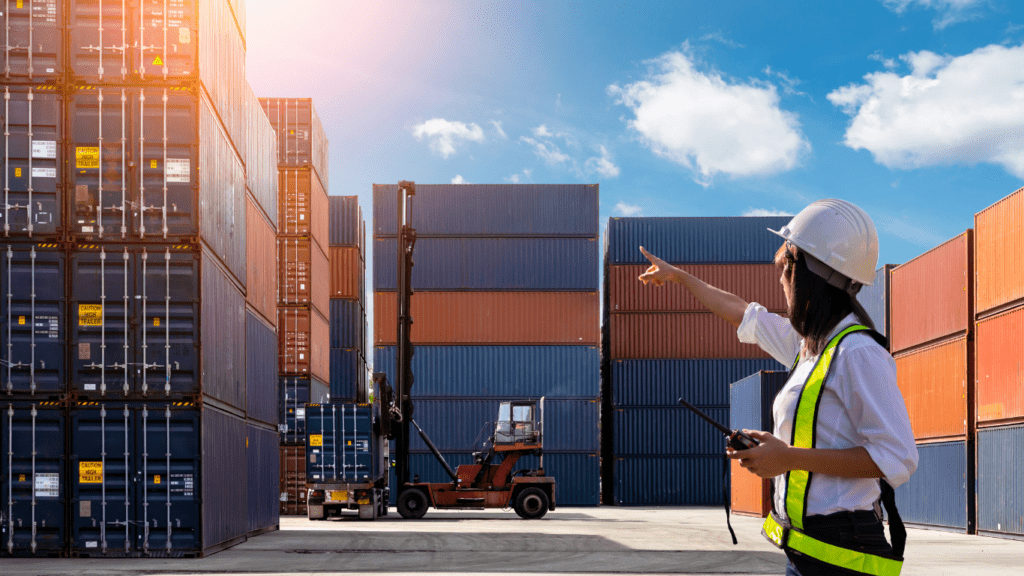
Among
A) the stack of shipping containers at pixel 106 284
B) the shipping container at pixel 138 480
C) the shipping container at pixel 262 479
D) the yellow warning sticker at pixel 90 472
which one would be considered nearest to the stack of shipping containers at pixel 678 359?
the shipping container at pixel 262 479

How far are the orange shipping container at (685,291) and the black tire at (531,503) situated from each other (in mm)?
14021

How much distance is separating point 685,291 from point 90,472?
2739cm

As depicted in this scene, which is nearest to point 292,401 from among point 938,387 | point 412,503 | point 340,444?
point 340,444

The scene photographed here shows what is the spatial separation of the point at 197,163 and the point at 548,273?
24124 millimetres

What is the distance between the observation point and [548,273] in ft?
123

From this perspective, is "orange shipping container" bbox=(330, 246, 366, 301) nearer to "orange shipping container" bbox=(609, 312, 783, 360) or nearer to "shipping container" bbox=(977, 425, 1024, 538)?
"orange shipping container" bbox=(609, 312, 783, 360)

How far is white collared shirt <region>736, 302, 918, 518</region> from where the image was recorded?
243cm

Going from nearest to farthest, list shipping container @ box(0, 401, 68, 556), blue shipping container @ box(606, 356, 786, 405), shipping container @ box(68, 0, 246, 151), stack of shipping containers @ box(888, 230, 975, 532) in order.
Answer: shipping container @ box(0, 401, 68, 556)
shipping container @ box(68, 0, 246, 151)
stack of shipping containers @ box(888, 230, 975, 532)
blue shipping container @ box(606, 356, 786, 405)

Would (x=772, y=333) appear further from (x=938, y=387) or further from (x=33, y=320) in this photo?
(x=938, y=387)

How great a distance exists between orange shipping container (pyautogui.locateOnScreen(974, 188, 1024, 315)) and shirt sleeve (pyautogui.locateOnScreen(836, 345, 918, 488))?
18137 millimetres

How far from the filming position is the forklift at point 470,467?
25.3 meters

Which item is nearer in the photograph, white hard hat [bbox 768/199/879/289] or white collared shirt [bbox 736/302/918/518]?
white collared shirt [bbox 736/302/918/518]

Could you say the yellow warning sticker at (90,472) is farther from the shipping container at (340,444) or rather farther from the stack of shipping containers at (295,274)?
→ the stack of shipping containers at (295,274)

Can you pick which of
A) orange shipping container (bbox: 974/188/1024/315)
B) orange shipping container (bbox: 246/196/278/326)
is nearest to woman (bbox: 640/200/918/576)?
orange shipping container (bbox: 246/196/278/326)
